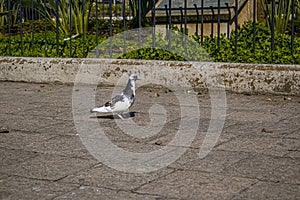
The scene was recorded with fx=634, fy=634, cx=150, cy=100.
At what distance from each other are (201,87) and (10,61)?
2.63 meters

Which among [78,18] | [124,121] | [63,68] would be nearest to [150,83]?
[63,68]

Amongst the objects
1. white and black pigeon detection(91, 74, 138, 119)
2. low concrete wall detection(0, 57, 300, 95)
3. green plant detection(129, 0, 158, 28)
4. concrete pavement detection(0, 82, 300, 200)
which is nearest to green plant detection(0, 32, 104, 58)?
low concrete wall detection(0, 57, 300, 95)

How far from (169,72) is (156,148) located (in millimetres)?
2685

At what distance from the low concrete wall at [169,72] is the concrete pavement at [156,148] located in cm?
24

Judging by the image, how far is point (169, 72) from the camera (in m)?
7.14

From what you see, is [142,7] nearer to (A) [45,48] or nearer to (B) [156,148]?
(A) [45,48]

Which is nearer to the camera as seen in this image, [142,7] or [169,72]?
[169,72]

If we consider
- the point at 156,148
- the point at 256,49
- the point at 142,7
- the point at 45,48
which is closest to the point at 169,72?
the point at 256,49

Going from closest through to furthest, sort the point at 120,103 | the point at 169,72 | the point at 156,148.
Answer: the point at 156,148 → the point at 120,103 → the point at 169,72

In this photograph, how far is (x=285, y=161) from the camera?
13.5 feet

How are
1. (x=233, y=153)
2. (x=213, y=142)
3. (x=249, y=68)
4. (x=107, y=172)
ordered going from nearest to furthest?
(x=107, y=172) < (x=233, y=153) < (x=213, y=142) < (x=249, y=68)

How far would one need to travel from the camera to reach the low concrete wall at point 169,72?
6.60 m

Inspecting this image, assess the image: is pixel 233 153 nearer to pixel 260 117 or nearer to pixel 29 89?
pixel 260 117

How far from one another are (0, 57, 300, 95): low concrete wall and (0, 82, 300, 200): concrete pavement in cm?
24
